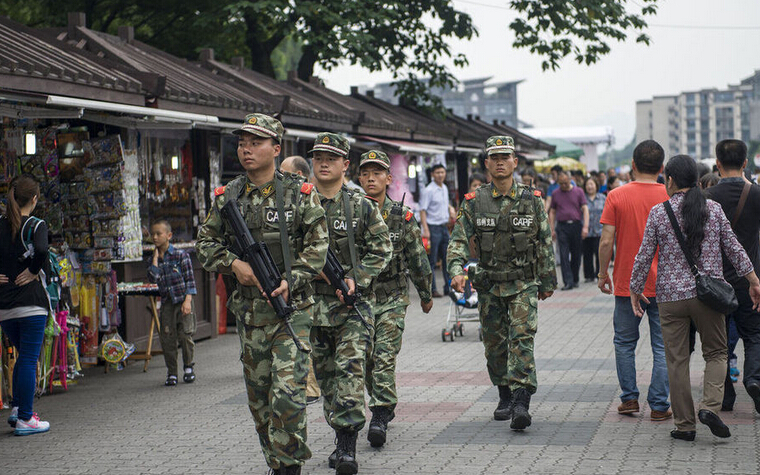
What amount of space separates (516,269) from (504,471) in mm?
1757

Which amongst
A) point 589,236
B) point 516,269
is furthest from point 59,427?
point 589,236

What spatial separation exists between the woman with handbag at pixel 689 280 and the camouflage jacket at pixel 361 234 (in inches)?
68.7

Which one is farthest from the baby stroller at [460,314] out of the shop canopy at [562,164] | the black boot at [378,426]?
the shop canopy at [562,164]

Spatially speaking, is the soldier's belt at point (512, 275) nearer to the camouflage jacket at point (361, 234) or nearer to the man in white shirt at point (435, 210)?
the camouflage jacket at point (361, 234)

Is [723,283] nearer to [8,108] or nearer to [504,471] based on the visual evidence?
[504,471]

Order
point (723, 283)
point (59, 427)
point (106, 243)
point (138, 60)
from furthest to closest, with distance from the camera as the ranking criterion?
point (138, 60)
point (106, 243)
point (59, 427)
point (723, 283)

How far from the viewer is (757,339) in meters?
7.63

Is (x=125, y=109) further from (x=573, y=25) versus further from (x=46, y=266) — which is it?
(x=573, y=25)

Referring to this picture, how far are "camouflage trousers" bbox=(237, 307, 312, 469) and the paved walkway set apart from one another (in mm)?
1005

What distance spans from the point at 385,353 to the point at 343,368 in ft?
2.34

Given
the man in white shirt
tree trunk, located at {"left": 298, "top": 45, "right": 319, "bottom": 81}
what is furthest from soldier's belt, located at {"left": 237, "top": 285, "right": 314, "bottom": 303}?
tree trunk, located at {"left": 298, "top": 45, "right": 319, "bottom": 81}

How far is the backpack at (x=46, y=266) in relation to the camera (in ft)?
26.8

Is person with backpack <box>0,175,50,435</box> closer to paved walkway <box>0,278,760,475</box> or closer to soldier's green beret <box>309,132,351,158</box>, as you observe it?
paved walkway <box>0,278,760,475</box>

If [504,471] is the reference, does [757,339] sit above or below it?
above
